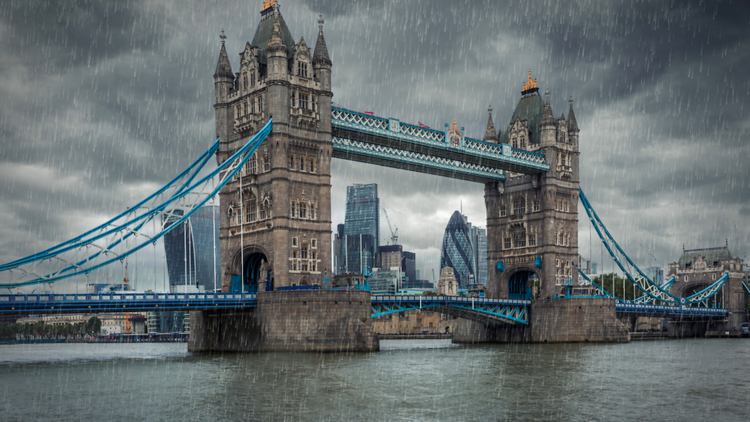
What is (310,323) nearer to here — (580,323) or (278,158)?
(278,158)

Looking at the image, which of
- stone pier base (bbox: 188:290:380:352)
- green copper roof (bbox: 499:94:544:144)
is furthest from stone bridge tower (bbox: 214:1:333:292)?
green copper roof (bbox: 499:94:544:144)

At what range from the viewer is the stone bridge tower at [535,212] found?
100 metres

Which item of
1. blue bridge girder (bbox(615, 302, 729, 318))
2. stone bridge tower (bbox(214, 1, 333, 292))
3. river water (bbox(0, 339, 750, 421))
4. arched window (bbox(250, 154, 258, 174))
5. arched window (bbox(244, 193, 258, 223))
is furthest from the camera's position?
blue bridge girder (bbox(615, 302, 729, 318))

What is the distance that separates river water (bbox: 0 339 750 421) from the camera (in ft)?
110

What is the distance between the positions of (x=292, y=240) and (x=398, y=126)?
61.2ft

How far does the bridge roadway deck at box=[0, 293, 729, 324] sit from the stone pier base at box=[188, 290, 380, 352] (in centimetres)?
253

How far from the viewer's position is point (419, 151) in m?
86.8

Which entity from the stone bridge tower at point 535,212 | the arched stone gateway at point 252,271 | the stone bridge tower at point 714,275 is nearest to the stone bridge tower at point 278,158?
the arched stone gateway at point 252,271

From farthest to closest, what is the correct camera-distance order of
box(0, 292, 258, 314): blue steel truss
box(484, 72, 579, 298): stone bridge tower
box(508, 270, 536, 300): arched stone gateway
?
1. box(508, 270, 536, 300): arched stone gateway
2. box(484, 72, 579, 298): stone bridge tower
3. box(0, 292, 258, 314): blue steel truss

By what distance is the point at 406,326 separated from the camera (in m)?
192

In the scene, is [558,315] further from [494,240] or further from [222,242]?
[222,242]

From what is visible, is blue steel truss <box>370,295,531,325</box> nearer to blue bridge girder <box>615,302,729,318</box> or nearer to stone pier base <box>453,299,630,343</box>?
stone pier base <box>453,299,630,343</box>

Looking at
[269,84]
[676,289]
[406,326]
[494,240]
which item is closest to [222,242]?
[269,84]

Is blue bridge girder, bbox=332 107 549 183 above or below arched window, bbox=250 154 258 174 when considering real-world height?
above
